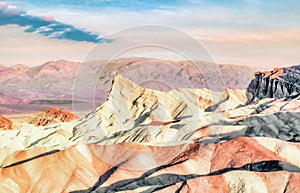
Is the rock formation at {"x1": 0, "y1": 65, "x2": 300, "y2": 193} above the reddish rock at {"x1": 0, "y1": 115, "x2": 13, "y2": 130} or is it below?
above

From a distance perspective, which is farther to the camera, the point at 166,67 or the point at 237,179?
the point at 237,179

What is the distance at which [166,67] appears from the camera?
59.1 meters

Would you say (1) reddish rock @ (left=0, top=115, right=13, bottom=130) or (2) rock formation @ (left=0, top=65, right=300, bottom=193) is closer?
(2) rock formation @ (left=0, top=65, right=300, bottom=193)

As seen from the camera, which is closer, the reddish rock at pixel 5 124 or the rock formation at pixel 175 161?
the rock formation at pixel 175 161

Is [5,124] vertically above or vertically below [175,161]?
below

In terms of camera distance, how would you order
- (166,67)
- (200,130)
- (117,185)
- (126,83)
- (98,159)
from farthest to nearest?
(126,83) < (200,130) < (98,159) < (117,185) < (166,67)

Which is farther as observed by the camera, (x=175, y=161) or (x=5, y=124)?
(x=5, y=124)

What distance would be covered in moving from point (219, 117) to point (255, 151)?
5397 cm

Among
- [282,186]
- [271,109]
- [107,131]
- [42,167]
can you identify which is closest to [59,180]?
[42,167]

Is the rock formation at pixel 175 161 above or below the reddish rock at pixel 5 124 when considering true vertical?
above

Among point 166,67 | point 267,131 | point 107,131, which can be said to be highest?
point 166,67

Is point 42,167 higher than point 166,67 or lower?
lower

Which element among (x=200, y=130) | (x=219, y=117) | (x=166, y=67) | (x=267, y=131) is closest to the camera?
(x=166, y=67)

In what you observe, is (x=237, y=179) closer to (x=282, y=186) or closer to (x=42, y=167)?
(x=282, y=186)
